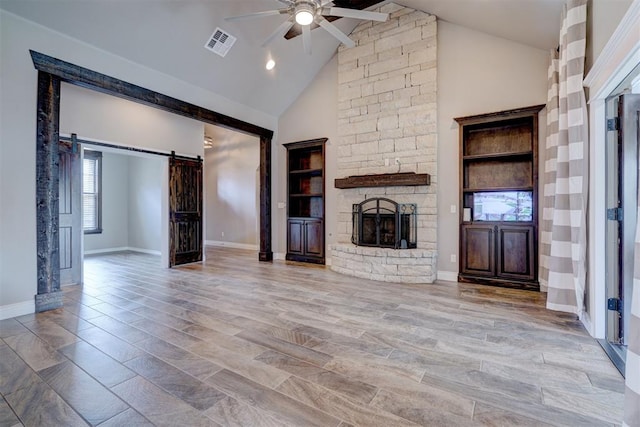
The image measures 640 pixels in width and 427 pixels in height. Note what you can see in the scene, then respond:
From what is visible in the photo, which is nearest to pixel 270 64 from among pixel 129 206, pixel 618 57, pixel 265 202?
pixel 265 202

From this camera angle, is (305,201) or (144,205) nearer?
(305,201)

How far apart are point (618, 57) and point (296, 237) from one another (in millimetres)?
5434

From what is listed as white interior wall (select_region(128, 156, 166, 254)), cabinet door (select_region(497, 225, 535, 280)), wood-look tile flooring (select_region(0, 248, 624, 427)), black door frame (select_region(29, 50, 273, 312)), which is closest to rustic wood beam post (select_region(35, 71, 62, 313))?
black door frame (select_region(29, 50, 273, 312))

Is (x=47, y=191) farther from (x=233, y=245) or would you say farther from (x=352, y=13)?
(x=233, y=245)

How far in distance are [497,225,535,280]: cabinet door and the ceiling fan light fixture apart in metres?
3.92

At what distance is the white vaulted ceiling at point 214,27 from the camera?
3.38 m

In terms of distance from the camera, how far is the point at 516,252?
4316 mm

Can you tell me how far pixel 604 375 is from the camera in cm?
206

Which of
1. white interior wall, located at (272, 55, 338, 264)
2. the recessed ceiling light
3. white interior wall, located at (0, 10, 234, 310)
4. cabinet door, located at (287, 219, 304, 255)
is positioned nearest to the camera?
white interior wall, located at (0, 10, 234, 310)

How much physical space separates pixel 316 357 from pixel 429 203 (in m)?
3.53

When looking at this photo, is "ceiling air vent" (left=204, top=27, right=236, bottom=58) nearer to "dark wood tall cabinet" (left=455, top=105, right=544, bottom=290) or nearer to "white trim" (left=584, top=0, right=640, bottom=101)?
"dark wood tall cabinet" (left=455, top=105, right=544, bottom=290)

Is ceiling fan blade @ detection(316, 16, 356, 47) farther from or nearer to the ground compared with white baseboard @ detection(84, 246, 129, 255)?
farther from the ground

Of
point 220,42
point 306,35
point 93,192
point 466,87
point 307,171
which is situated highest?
point 220,42

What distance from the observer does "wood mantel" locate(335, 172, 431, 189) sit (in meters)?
4.83
